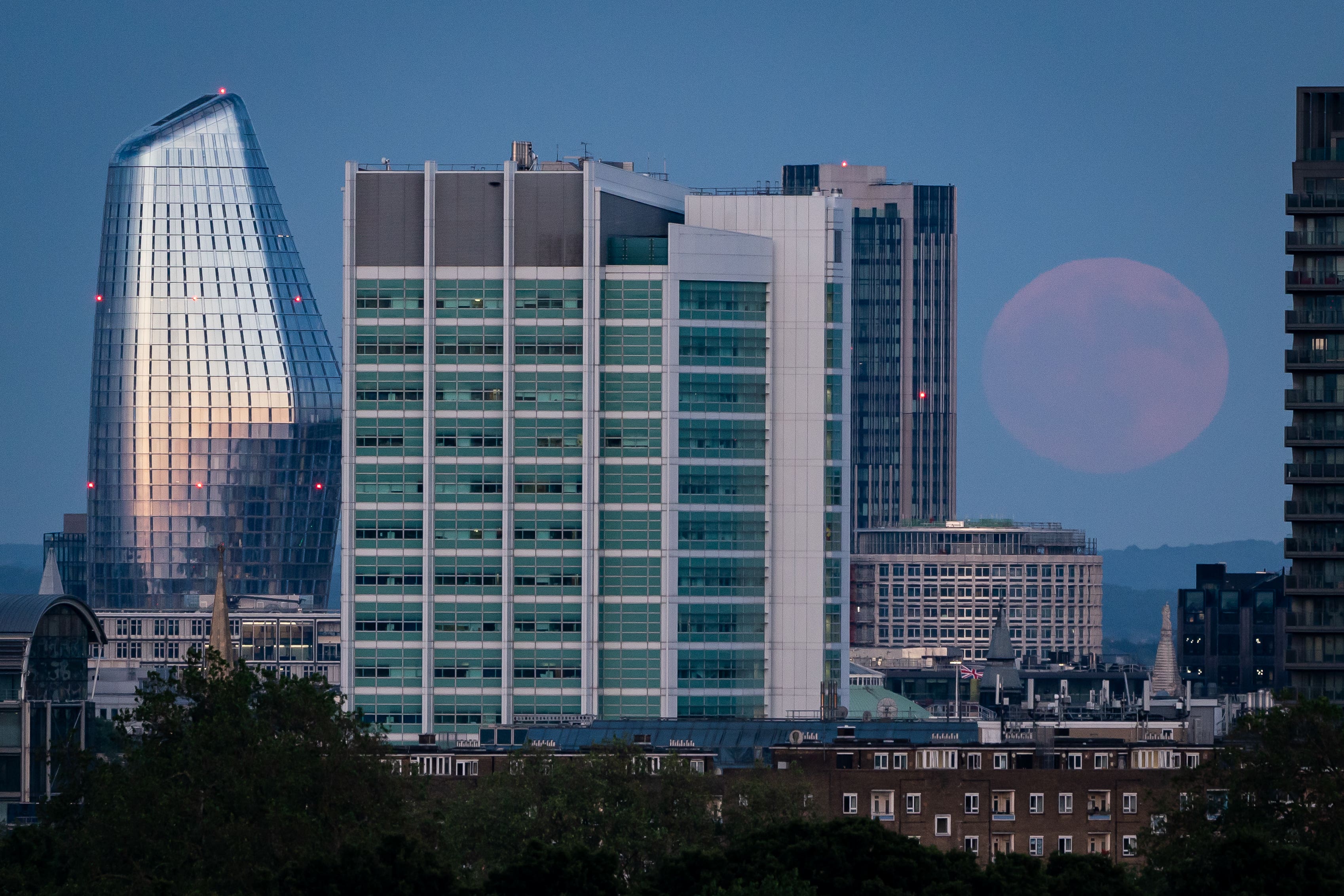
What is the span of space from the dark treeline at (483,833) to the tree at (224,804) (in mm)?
134

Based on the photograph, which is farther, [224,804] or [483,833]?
[483,833]

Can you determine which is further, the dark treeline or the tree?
the tree

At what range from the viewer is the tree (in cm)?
12762

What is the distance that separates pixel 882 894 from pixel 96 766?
42691mm

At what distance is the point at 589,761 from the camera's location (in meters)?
172

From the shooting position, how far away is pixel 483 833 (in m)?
164

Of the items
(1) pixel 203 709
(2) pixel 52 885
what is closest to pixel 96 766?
(1) pixel 203 709

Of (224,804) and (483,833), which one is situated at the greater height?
(224,804)

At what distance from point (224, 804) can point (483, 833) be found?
31557 mm

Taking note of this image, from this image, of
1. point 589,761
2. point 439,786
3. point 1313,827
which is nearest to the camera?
point 1313,827

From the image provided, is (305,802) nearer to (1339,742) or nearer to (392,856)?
(392,856)

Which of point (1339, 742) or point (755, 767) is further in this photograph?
point (755, 767)

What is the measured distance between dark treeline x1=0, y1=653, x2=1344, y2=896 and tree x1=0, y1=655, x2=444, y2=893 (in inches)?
5.3

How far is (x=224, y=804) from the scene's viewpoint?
134500mm
